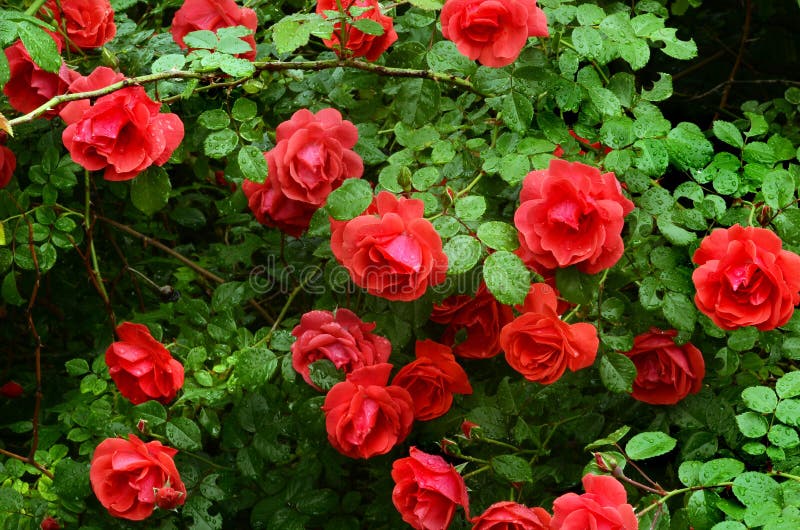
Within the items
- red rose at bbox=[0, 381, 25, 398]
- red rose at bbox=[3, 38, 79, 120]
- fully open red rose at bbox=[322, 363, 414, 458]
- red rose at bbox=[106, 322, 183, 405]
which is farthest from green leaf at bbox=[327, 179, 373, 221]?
red rose at bbox=[0, 381, 25, 398]

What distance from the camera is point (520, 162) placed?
56.7 inches

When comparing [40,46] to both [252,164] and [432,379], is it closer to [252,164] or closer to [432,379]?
[252,164]

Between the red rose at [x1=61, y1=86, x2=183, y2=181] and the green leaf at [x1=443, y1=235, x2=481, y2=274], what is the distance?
1.58 feet

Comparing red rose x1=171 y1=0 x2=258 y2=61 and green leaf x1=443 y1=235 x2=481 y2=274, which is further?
red rose x1=171 y1=0 x2=258 y2=61

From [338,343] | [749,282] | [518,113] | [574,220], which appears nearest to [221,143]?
[338,343]

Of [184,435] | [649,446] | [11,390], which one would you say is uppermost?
[649,446]

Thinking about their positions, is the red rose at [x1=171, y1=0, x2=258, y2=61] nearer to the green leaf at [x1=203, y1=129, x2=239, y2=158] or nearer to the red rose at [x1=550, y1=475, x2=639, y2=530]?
the green leaf at [x1=203, y1=129, x2=239, y2=158]

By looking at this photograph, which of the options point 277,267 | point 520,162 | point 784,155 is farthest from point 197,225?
point 784,155

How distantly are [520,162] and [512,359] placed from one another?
11.7 inches

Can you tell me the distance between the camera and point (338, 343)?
1.49 m

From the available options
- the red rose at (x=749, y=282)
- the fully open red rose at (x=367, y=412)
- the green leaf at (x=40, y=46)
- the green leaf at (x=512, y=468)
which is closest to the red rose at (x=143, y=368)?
the fully open red rose at (x=367, y=412)

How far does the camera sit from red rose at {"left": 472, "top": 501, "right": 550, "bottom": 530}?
4.12 feet

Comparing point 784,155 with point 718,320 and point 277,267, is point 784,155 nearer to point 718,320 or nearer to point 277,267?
point 718,320

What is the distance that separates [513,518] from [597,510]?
6.6 inches
